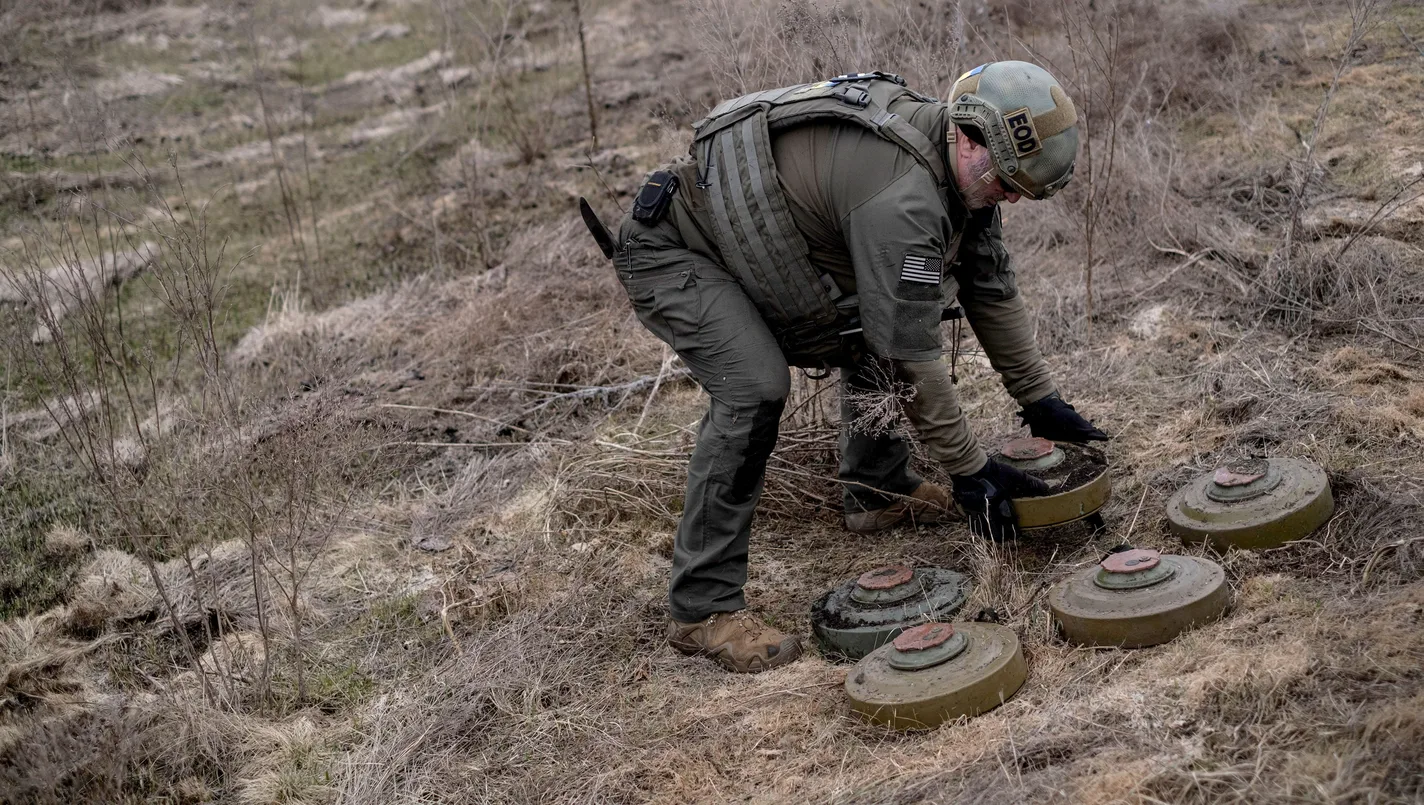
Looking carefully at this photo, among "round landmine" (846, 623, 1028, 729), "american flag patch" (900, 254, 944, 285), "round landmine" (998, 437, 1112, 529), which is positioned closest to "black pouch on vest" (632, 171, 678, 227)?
"american flag patch" (900, 254, 944, 285)

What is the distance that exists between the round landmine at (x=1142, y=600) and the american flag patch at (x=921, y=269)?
100cm

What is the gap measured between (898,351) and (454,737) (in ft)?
6.24

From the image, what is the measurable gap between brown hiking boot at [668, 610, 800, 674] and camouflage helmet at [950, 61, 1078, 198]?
5.55 ft

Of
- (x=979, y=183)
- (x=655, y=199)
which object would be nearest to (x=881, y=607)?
(x=979, y=183)

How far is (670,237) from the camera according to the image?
389 centimetres

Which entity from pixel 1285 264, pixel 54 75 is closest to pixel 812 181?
pixel 1285 264

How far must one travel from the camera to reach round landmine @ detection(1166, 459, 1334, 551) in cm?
349

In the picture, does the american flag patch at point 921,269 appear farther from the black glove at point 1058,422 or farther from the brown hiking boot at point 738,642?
the brown hiking boot at point 738,642

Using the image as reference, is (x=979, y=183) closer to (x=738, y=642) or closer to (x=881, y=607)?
(x=881, y=607)

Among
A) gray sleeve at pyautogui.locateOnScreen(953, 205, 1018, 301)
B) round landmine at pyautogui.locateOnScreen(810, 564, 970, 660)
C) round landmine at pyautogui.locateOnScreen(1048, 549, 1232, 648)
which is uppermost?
gray sleeve at pyautogui.locateOnScreen(953, 205, 1018, 301)

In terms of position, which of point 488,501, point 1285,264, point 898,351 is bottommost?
point 488,501

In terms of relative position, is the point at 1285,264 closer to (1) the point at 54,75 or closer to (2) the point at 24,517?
(2) the point at 24,517

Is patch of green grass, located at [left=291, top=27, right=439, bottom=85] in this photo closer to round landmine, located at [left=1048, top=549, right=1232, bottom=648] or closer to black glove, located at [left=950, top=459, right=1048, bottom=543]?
black glove, located at [left=950, top=459, right=1048, bottom=543]

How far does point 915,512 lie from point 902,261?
4.95 feet
